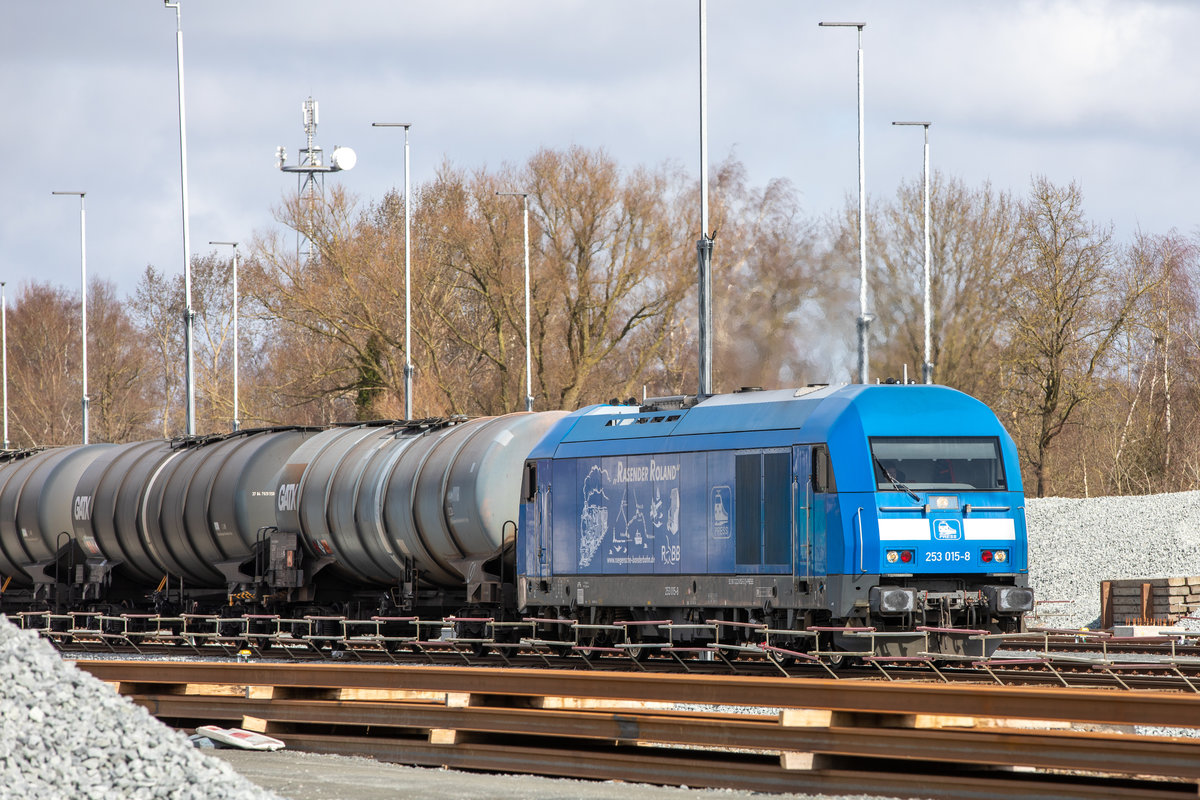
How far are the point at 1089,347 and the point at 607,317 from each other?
50.9 ft

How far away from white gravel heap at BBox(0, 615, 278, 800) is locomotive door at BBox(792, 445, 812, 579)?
8464mm

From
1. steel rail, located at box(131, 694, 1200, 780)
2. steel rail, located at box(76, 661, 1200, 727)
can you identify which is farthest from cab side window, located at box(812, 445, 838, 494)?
steel rail, located at box(131, 694, 1200, 780)

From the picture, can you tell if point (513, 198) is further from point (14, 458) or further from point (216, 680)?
point (216, 680)

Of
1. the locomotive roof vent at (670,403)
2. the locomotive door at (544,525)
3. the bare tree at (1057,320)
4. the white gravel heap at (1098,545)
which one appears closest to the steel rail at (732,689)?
the locomotive door at (544,525)

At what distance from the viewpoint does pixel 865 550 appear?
17.2 m

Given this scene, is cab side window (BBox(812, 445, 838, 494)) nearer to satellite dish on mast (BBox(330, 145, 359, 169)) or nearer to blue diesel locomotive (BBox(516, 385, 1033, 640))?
blue diesel locomotive (BBox(516, 385, 1033, 640))

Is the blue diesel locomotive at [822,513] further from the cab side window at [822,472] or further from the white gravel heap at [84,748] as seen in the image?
the white gravel heap at [84,748]

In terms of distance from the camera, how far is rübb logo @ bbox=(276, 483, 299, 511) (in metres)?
26.3

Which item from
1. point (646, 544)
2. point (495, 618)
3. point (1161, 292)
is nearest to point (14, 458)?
point (495, 618)

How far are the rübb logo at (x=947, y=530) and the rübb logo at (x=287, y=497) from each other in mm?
12137

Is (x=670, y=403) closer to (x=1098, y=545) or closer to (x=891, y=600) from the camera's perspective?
(x=891, y=600)

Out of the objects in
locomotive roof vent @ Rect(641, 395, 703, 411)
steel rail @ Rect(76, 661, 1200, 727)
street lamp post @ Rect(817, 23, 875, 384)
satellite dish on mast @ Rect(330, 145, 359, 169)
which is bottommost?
steel rail @ Rect(76, 661, 1200, 727)

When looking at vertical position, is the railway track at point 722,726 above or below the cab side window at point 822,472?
below

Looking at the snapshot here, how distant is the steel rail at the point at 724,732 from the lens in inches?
407
